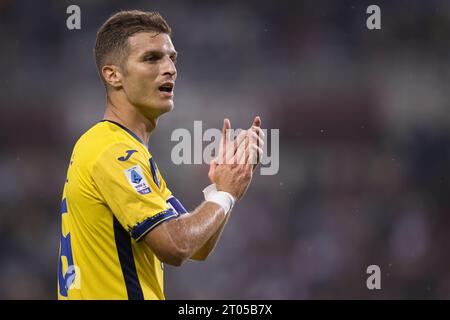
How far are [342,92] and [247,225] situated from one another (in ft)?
7.09

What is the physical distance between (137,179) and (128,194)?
0.07 m

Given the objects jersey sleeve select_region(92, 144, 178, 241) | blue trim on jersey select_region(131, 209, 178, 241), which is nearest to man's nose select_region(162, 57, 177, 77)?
jersey sleeve select_region(92, 144, 178, 241)

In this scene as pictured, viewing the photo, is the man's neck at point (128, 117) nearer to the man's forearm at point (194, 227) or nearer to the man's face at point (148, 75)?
the man's face at point (148, 75)

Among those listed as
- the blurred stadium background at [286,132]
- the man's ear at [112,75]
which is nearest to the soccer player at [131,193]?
the man's ear at [112,75]

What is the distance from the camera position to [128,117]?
3.18 m

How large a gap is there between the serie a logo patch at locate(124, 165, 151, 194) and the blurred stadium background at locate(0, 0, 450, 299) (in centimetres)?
557

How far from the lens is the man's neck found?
3.17 meters

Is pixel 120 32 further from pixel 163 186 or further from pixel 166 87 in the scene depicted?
pixel 163 186

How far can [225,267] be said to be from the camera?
844 centimetres

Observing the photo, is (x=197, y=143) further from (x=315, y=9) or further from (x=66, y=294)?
(x=66, y=294)

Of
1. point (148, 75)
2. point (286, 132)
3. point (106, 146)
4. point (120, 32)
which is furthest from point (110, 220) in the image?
point (286, 132)

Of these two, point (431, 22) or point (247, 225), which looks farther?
point (431, 22)

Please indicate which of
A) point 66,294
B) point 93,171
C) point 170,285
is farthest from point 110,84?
point 170,285

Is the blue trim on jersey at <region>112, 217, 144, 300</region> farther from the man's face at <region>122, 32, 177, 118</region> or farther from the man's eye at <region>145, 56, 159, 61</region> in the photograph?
the man's eye at <region>145, 56, 159, 61</region>
